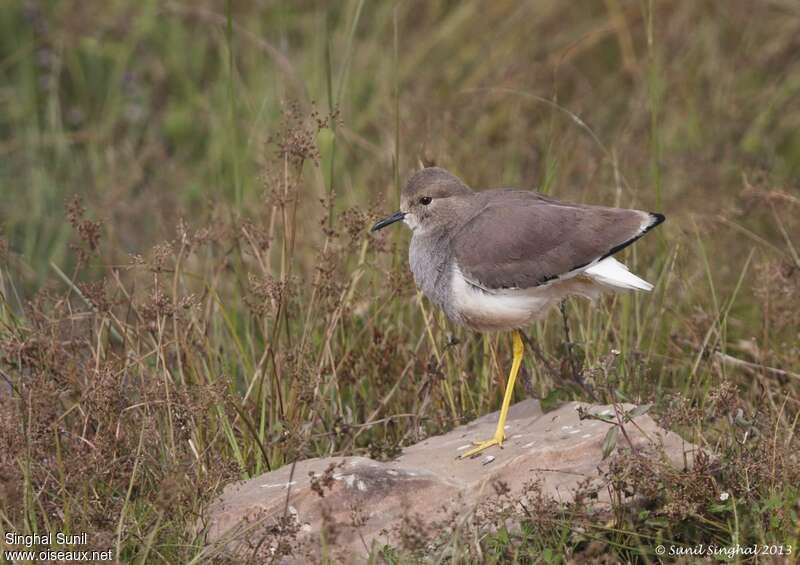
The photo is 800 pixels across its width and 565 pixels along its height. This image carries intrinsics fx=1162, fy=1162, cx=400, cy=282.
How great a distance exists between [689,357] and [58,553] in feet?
9.93

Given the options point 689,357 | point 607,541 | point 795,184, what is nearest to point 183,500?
point 607,541

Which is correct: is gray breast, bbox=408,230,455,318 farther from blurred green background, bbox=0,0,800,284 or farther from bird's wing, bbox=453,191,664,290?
blurred green background, bbox=0,0,800,284

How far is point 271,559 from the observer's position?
3.68 meters

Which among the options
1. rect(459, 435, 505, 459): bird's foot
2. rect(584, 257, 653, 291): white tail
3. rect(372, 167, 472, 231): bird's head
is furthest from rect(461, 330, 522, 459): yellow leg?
rect(372, 167, 472, 231): bird's head

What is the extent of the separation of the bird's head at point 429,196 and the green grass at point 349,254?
15 centimetres

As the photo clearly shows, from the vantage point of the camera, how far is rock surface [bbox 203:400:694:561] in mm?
3849

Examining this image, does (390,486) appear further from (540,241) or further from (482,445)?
(540,241)

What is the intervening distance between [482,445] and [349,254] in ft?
3.77

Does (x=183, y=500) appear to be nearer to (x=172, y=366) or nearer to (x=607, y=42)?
(x=172, y=366)

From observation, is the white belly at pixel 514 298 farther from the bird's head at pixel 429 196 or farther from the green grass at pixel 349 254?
the bird's head at pixel 429 196

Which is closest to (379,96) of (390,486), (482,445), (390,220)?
(390,220)

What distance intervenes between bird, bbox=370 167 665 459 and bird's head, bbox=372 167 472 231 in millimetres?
240

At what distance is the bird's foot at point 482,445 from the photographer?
14.4ft

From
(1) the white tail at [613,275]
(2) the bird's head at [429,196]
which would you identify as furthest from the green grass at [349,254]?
(1) the white tail at [613,275]
